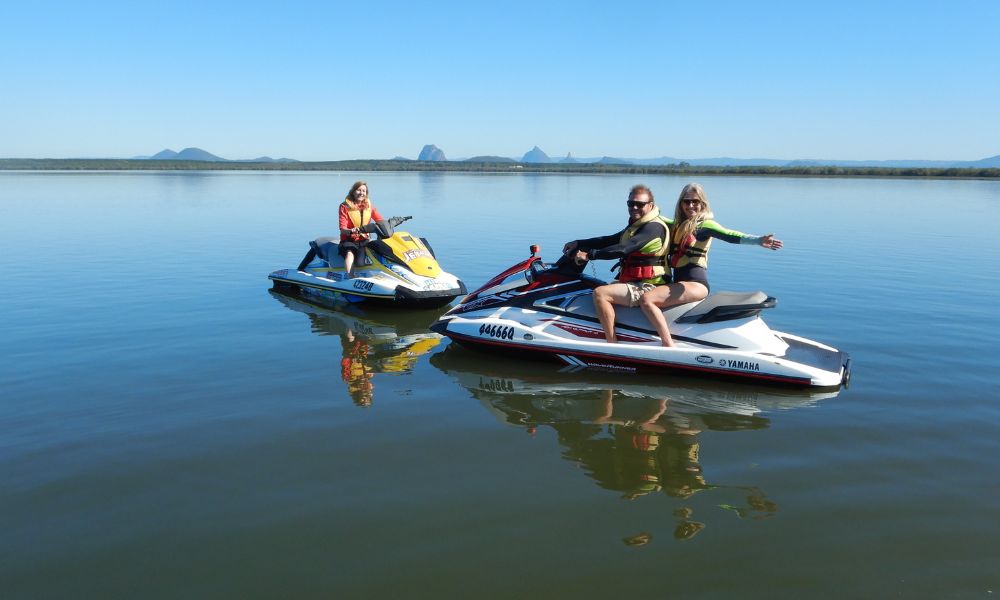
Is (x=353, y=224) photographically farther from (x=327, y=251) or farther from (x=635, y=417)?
(x=635, y=417)

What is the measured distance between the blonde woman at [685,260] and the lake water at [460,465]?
0.78 m

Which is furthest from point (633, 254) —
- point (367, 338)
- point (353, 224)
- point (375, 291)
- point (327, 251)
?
point (327, 251)

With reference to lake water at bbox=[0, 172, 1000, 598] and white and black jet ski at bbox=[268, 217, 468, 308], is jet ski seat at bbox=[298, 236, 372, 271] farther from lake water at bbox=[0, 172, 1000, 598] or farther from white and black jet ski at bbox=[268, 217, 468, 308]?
lake water at bbox=[0, 172, 1000, 598]

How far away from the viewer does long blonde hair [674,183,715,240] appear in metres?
6.48

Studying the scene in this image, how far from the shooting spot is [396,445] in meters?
5.25

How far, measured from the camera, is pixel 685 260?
6719 mm

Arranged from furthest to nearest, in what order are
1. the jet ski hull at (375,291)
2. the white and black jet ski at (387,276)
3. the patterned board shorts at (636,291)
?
the white and black jet ski at (387,276) → the jet ski hull at (375,291) → the patterned board shorts at (636,291)

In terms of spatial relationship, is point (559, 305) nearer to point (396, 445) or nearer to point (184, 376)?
point (396, 445)

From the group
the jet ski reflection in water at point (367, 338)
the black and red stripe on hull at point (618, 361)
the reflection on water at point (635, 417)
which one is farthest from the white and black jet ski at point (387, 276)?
the reflection on water at point (635, 417)

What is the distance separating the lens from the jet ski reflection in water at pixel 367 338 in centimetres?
720

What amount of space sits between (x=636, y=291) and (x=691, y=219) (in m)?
0.90

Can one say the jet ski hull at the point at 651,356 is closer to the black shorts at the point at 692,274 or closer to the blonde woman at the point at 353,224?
the black shorts at the point at 692,274

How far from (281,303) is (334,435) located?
6210 millimetres

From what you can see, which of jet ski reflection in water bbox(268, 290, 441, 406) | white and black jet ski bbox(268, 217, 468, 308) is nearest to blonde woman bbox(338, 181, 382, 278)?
white and black jet ski bbox(268, 217, 468, 308)
